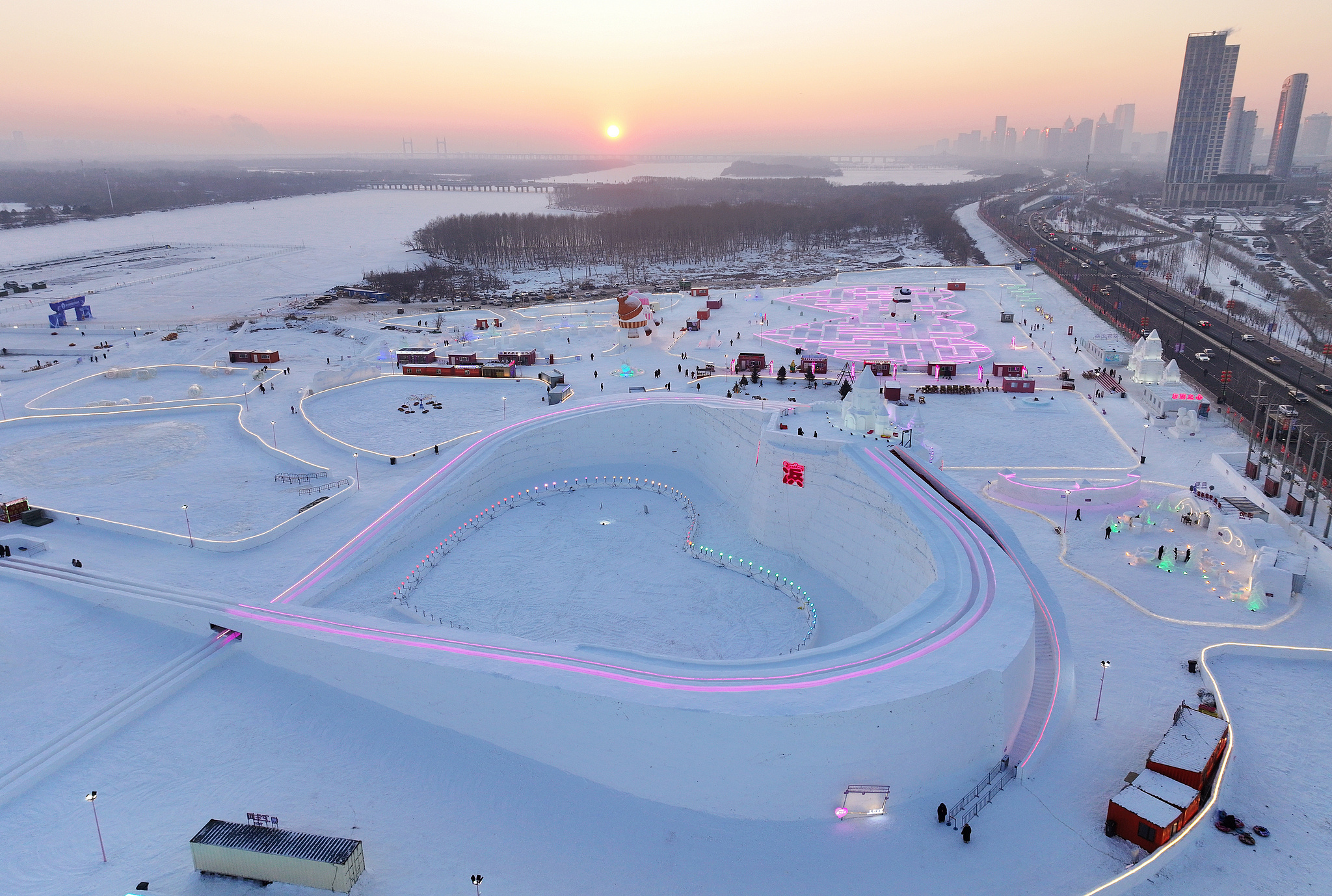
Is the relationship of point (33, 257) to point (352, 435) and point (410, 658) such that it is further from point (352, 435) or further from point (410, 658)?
point (410, 658)

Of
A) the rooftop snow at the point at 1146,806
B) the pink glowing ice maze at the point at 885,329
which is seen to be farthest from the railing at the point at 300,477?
the pink glowing ice maze at the point at 885,329

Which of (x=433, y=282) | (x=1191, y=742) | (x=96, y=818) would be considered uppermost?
(x=433, y=282)

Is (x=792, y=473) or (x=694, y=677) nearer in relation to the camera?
(x=694, y=677)

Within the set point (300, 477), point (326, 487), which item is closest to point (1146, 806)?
point (326, 487)

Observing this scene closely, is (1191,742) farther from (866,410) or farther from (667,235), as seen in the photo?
(667,235)

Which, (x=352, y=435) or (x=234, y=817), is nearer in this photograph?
(x=234, y=817)

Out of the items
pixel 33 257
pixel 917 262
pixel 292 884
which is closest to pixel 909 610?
pixel 292 884
